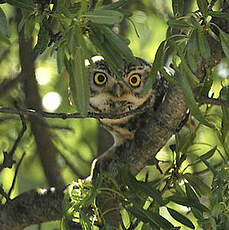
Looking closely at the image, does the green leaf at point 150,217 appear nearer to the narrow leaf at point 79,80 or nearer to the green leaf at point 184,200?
the green leaf at point 184,200

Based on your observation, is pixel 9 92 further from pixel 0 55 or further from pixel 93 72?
pixel 93 72

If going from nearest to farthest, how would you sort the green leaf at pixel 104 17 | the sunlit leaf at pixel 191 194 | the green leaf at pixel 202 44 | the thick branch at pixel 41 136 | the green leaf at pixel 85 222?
1. the green leaf at pixel 104 17
2. the green leaf at pixel 202 44
3. the green leaf at pixel 85 222
4. the sunlit leaf at pixel 191 194
5. the thick branch at pixel 41 136

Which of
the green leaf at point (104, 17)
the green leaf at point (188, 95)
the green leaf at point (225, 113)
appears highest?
the green leaf at point (104, 17)

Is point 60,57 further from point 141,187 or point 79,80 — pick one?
point 141,187

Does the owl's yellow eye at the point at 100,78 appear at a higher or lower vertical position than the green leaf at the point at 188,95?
lower

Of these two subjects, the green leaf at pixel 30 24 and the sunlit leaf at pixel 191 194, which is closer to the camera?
the green leaf at pixel 30 24

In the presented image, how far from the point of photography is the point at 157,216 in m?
1.34

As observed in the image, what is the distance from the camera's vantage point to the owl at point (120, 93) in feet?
6.22

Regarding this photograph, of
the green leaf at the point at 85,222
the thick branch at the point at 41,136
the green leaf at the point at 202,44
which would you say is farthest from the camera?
the thick branch at the point at 41,136

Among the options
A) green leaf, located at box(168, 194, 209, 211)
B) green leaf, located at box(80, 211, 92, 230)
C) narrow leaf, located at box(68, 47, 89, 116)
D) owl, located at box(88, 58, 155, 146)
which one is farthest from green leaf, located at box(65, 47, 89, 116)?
owl, located at box(88, 58, 155, 146)

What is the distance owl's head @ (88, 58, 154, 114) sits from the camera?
1894 millimetres

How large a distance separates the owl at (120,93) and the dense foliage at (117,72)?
0.35 ft

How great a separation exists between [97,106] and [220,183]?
2.52 ft

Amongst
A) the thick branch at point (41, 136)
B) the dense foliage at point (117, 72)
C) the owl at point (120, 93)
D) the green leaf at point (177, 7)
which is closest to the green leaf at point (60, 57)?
the dense foliage at point (117, 72)
